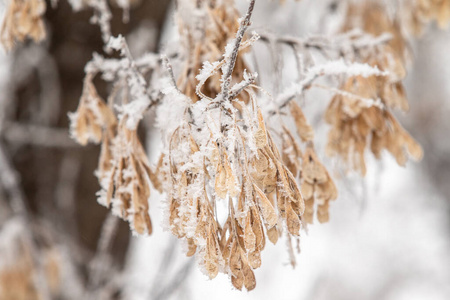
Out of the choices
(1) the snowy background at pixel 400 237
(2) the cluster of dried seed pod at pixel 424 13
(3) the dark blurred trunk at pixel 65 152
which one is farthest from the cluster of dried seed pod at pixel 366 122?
(1) the snowy background at pixel 400 237

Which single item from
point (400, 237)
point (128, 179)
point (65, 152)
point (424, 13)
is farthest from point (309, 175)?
point (400, 237)

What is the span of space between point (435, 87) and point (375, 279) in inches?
115

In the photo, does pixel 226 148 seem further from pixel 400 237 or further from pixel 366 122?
pixel 400 237

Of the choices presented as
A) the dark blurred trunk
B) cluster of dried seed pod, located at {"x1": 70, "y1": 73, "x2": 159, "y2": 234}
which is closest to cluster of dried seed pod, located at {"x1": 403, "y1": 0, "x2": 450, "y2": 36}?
cluster of dried seed pod, located at {"x1": 70, "y1": 73, "x2": 159, "y2": 234}

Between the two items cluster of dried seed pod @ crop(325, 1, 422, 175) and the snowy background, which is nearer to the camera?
cluster of dried seed pod @ crop(325, 1, 422, 175)

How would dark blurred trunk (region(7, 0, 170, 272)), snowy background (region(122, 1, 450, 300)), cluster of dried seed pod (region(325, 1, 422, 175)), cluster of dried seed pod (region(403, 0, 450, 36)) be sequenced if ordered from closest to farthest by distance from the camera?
1. cluster of dried seed pod (region(325, 1, 422, 175))
2. cluster of dried seed pod (region(403, 0, 450, 36))
3. dark blurred trunk (region(7, 0, 170, 272))
4. snowy background (region(122, 1, 450, 300))

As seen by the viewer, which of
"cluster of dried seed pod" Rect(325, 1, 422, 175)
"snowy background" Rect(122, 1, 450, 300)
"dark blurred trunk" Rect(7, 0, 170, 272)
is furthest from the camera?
"snowy background" Rect(122, 1, 450, 300)

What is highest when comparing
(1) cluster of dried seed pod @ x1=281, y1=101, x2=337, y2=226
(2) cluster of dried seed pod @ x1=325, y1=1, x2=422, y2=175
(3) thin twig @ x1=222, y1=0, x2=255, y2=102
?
(2) cluster of dried seed pod @ x1=325, y1=1, x2=422, y2=175

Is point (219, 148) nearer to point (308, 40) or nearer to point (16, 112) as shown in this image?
point (308, 40)

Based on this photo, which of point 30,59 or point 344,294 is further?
point 344,294

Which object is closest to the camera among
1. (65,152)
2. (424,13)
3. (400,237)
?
(424,13)

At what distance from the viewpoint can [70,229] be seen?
2.29m

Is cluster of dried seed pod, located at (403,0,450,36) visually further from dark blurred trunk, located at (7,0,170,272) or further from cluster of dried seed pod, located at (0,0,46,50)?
dark blurred trunk, located at (7,0,170,272)

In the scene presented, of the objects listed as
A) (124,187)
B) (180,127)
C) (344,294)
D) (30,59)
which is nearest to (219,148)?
(180,127)
